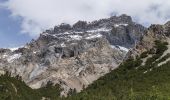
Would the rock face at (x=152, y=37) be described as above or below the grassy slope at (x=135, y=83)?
above

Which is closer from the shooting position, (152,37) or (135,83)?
(135,83)

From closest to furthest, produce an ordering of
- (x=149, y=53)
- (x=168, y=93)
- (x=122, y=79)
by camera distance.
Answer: (x=168, y=93)
(x=122, y=79)
(x=149, y=53)

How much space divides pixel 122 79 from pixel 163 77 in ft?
42.9

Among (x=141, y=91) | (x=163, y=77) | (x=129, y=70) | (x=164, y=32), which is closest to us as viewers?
(x=141, y=91)

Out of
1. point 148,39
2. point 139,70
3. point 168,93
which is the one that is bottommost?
point 168,93

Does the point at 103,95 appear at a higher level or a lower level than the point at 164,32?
lower

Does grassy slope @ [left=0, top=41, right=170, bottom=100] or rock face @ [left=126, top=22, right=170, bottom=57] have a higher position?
rock face @ [left=126, top=22, right=170, bottom=57]

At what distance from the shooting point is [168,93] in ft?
286

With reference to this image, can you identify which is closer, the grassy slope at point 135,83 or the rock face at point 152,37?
the grassy slope at point 135,83

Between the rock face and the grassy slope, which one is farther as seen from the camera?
the rock face

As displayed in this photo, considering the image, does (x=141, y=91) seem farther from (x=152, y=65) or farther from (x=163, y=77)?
(x=152, y=65)

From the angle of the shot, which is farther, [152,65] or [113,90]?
[152,65]

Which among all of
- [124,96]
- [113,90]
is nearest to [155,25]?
[113,90]

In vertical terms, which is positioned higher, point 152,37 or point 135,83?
point 152,37
